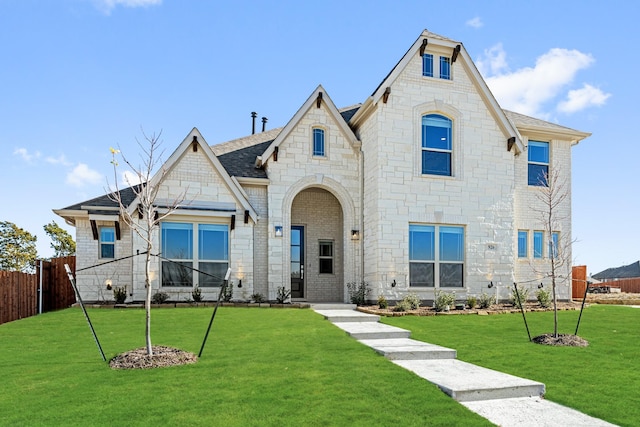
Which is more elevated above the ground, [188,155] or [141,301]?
[188,155]

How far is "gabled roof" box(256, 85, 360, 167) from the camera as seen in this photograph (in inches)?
640

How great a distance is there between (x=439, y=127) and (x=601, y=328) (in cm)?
847

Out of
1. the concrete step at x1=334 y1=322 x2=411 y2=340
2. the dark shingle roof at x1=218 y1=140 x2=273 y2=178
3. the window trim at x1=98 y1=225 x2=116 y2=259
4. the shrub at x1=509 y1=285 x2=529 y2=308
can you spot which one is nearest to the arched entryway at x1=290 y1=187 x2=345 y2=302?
the dark shingle roof at x1=218 y1=140 x2=273 y2=178

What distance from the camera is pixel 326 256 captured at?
18172 millimetres

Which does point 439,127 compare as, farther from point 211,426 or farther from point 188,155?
point 211,426

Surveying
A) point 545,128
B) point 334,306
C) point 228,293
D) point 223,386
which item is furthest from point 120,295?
point 545,128

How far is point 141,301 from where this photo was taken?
49.1ft

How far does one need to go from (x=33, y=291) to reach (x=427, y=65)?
1630 cm

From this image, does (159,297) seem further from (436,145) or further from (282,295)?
(436,145)

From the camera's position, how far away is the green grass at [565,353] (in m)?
5.51

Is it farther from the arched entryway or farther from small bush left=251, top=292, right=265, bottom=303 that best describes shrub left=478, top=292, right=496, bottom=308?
small bush left=251, top=292, right=265, bottom=303

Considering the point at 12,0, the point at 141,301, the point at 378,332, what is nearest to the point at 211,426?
the point at 378,332

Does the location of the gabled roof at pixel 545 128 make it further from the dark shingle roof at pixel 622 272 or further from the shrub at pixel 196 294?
the dark shingle roof at pixel 622 272

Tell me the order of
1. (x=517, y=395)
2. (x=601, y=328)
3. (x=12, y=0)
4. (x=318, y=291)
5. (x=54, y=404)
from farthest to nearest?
(x=318, y=291)
(x=12, y=0)
(x=601, y=328)
(x=517, y=395)
(x=54, y=404)
